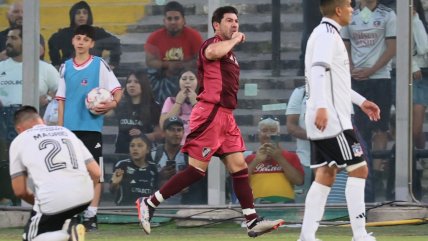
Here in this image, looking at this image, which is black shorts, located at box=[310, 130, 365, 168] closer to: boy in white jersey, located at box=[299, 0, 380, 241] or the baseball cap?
boy in white jersey, located at box=[299, 0, 380, 241]

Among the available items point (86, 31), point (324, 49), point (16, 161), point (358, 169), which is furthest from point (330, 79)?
point (86, 31)

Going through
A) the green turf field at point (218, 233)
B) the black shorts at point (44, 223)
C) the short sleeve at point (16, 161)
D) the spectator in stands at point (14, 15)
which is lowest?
the green turf field at point (218, 233)

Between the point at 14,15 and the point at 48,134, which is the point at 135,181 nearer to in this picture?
the point at 14,15

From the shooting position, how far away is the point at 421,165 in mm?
14281

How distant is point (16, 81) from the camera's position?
48.8 ft

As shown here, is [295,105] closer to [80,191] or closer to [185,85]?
[185,85]

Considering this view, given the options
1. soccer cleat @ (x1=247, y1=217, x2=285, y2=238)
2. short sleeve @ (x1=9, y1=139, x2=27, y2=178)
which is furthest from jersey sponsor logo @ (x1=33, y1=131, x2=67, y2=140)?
soccer cleat @ (x1=247, y1=217, x2=285, y2=238)

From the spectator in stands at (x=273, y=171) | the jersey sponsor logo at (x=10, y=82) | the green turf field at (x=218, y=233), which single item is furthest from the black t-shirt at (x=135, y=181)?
the jersey sponsor logo at (x=10, y=82)

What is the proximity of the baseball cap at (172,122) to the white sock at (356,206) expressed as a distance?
426 cm

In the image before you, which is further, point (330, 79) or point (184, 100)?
point (184, 100)

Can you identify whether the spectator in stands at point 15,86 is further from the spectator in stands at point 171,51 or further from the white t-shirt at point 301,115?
the white t-shirt at point 301,115

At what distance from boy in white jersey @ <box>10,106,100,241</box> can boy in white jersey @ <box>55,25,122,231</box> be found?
361 cm

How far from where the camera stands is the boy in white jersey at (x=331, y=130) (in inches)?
414

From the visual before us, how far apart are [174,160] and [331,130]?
170 inches
